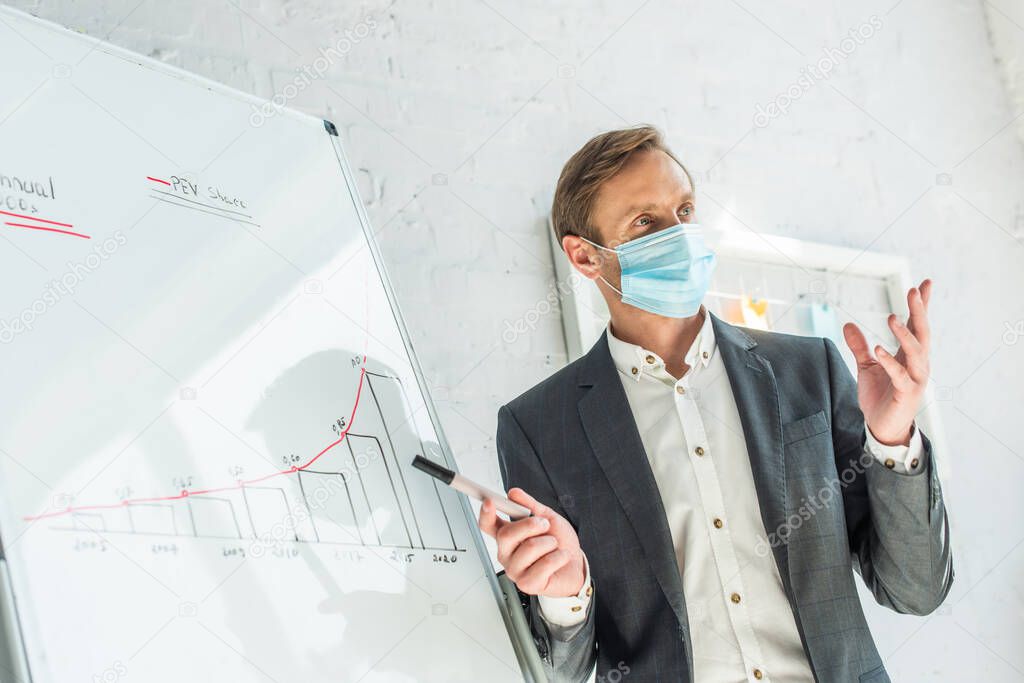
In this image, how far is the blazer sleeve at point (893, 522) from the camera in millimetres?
1204

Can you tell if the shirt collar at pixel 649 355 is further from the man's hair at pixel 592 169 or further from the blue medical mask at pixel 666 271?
the man's hair at pixel 592 169

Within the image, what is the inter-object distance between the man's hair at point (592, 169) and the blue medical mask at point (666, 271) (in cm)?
8

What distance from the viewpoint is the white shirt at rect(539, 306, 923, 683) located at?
4.05 feet

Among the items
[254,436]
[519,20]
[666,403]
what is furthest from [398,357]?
[519,20]

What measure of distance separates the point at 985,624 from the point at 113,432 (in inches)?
91.4

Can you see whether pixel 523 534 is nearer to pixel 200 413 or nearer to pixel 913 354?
pixel 200 413

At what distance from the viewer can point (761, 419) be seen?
4.37ft

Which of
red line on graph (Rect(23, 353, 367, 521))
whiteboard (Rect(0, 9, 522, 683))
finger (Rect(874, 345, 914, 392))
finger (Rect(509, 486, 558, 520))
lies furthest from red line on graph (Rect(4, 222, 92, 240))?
finger (Rect(874, 345, 914, 392))

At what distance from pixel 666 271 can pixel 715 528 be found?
39 cm

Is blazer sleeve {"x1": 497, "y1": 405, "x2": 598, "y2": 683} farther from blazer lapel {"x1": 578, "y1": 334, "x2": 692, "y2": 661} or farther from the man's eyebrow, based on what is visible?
Result: the man's eyebrow

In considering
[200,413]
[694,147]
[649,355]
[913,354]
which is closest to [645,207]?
[649,355]

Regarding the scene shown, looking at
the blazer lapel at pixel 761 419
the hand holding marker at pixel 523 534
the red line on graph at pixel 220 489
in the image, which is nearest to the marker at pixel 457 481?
the hand holding marker at pixel 523 534

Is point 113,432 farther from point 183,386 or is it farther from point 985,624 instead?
point 985,624

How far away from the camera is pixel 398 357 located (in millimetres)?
1272
